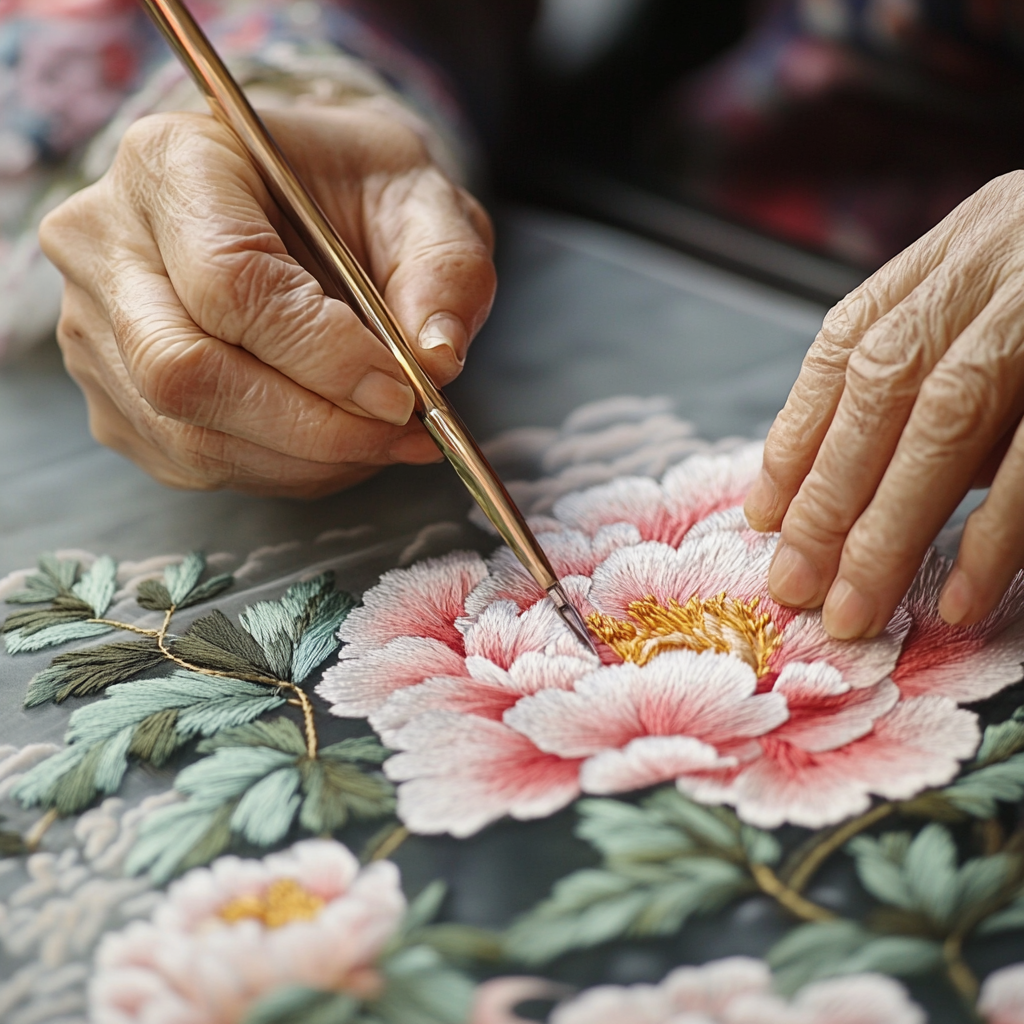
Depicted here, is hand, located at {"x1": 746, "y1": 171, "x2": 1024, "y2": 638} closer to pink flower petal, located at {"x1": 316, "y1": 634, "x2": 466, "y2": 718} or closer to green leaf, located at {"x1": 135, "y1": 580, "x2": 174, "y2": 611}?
pink flower petal, located at {"x1": 316, "y1": 634, "x2": 466, "y2": 718}

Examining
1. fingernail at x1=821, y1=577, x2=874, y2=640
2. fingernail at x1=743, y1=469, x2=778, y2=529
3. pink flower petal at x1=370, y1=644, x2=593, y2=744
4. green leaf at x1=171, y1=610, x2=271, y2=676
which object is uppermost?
fingernail at x1=743, y1=469, x2=778, y2=529

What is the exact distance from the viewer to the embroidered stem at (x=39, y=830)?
0.38 metres

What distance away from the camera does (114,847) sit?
369 millimetres

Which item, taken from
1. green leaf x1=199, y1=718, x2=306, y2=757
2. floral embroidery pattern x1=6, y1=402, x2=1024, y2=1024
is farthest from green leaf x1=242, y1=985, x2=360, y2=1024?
green leaf x1=199, y1=718, x2=306, y2=757

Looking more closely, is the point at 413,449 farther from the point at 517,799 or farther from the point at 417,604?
the point at 517,799

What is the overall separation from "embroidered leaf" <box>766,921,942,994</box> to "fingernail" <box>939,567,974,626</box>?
0.45ft

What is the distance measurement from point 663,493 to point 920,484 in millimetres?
160

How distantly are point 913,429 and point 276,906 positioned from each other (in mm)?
298

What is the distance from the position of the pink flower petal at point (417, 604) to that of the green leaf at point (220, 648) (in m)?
0.04

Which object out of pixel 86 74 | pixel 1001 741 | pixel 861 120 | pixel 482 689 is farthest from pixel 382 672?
pixel 861 120

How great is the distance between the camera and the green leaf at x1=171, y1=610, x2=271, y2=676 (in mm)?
443

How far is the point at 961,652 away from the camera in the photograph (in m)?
0.41

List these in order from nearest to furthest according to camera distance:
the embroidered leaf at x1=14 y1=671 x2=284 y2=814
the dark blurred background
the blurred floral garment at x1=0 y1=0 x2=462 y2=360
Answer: the embroidered leaf at x1=14 y1=671 x2=284 y2=814 < the blurred floral garment at x1=0 y1=0 x2=462 y2=360 < the dark blurred background

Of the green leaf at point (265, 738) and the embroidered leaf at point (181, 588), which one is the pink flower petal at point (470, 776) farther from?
the embroidered leaf at point (181, 588)
